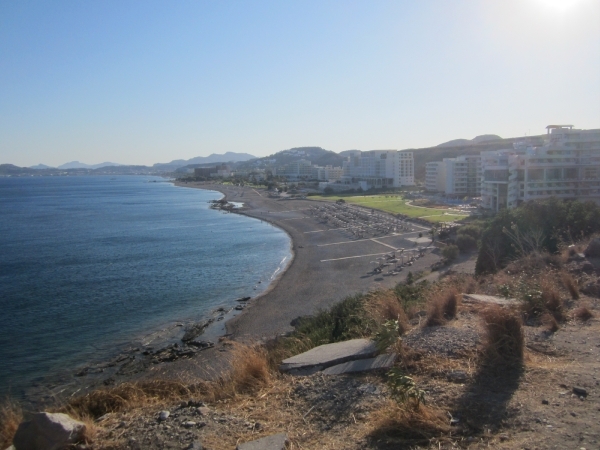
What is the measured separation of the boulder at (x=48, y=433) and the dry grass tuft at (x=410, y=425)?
2.21 metres

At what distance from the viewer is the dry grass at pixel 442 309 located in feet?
17.7

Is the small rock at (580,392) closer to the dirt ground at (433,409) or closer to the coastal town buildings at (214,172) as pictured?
the dirt ground at (433,409)

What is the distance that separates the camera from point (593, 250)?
8766mm

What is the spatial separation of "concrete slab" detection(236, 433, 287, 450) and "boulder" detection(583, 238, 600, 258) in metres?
7.80

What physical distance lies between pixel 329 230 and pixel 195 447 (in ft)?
117

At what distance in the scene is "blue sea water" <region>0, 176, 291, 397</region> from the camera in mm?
14789

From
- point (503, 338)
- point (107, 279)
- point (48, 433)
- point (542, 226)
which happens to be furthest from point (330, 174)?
point (48, 433)

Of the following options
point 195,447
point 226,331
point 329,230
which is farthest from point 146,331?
point 329,230

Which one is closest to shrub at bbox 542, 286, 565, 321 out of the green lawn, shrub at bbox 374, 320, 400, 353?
shrub at bbox 374, 320, 400, 353

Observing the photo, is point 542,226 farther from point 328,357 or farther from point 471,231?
point 328,357

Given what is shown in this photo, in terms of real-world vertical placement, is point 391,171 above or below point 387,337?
above

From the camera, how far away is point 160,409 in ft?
13.9

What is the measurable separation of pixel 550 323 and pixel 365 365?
2335 mm

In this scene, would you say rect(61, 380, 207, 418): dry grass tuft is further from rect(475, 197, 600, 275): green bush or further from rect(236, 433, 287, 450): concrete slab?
rect(475, 197, 600, 275): green bush
